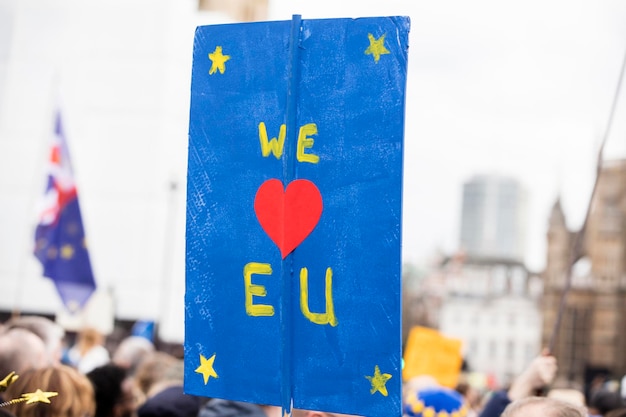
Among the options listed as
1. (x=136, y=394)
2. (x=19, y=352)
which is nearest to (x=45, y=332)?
(x=136, y=394)

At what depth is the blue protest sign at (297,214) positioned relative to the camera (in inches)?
108

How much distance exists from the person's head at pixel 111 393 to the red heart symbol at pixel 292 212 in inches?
97.9

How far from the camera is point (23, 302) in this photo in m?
22.1

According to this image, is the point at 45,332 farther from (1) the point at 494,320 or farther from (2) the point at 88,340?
(1) the point at 494,320

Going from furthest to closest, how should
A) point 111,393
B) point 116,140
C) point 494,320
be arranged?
point 494,320, point 116,140, point 111,393

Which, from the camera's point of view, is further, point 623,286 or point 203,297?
point 623,286

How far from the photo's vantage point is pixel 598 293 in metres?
55.8

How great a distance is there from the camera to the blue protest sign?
2.75 m

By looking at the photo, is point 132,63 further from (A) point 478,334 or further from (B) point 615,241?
(A) point 478,334

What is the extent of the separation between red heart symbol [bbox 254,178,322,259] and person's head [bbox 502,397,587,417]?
2.81ft

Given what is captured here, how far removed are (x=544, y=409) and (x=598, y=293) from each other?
55.2m

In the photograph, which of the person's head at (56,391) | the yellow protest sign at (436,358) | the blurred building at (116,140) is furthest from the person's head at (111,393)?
the blurred building at (116,140)

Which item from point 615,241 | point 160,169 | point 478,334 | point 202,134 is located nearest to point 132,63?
point 160,169

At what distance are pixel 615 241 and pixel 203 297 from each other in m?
53.5
